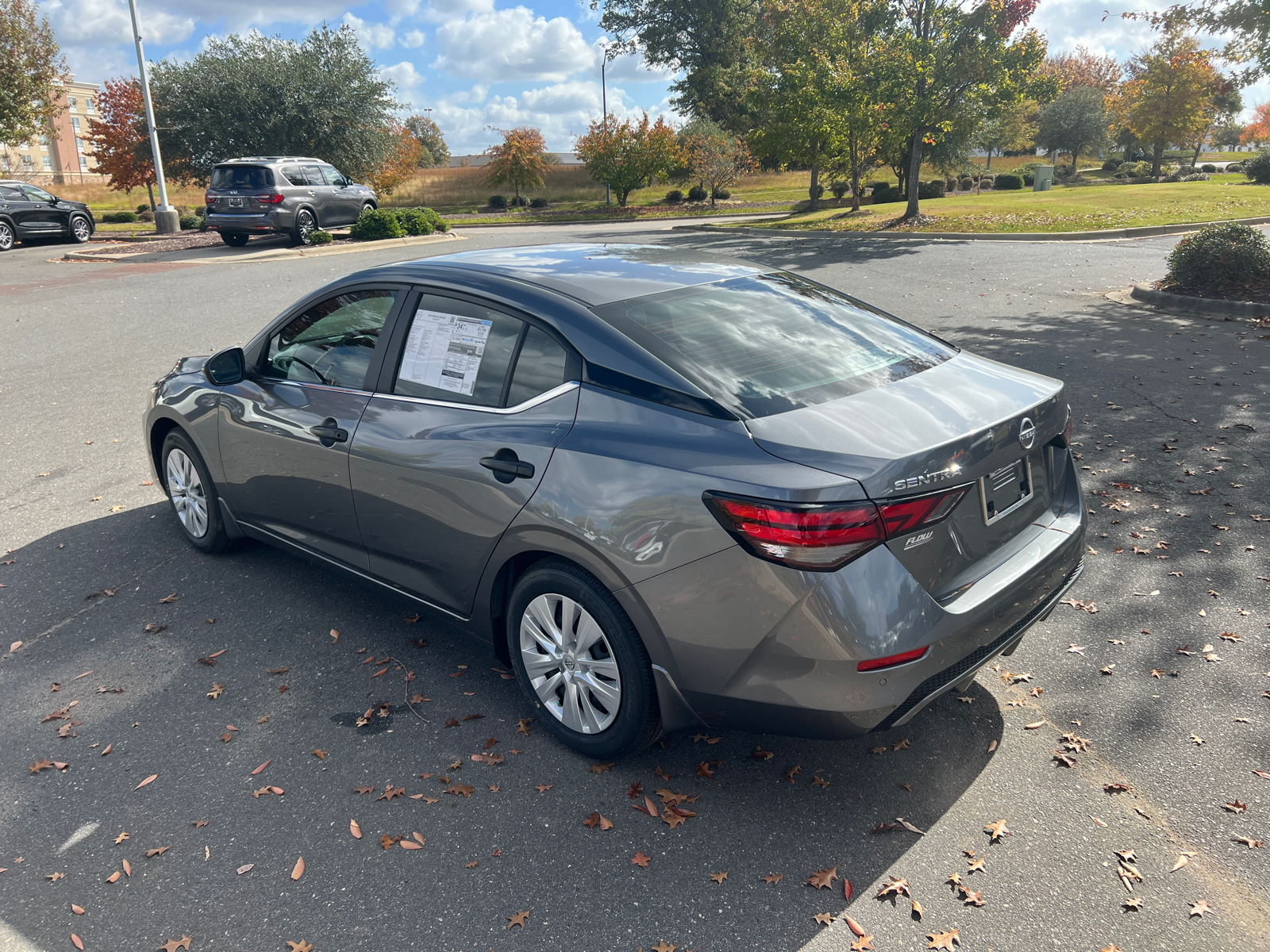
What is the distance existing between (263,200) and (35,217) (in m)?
8.11

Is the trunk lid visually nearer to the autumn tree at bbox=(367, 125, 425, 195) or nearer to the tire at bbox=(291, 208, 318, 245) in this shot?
the tire at bbox=(291, 208, 318, 245)

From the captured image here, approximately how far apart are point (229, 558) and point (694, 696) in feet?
11.0

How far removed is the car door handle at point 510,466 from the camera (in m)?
3.20

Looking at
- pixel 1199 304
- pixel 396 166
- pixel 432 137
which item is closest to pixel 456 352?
pixel 1199 304

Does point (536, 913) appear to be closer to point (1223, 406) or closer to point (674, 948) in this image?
point (674, 948)

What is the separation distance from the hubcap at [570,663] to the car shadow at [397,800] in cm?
20

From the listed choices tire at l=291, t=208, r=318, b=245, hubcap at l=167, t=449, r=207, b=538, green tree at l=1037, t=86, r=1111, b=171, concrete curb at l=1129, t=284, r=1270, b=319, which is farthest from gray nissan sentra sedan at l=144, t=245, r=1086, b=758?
green tree at l=1037, t=86, r=1111, b=171

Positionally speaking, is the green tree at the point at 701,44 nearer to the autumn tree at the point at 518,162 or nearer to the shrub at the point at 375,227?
the autumn tree at the point at 518,162

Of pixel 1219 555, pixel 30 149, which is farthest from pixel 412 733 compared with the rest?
pixel 30 149

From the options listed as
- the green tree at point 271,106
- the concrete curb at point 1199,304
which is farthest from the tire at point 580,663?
the green tree at point 271,106

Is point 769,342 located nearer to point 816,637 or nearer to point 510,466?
point 510,466

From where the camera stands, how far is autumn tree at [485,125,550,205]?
49719 mm

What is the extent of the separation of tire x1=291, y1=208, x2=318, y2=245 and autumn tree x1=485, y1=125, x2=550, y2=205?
85.9 ft

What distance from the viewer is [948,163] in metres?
45.1
